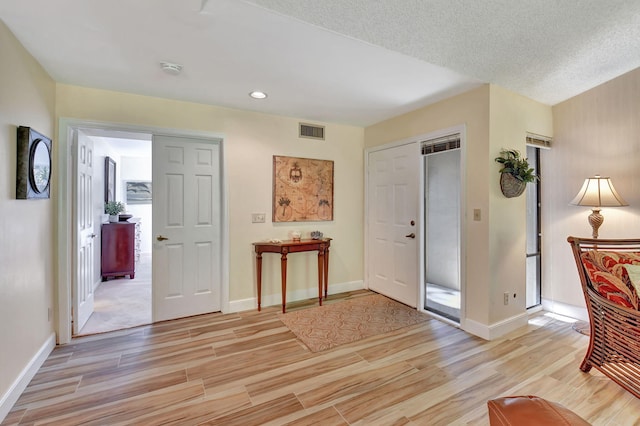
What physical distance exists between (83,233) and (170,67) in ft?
6.66

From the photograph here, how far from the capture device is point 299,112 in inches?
139

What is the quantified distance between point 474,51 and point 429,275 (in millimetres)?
3300

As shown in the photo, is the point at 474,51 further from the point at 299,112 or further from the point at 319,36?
the point at 299,112

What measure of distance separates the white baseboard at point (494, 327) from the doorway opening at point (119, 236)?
130 inches

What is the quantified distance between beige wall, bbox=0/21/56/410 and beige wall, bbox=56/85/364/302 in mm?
563

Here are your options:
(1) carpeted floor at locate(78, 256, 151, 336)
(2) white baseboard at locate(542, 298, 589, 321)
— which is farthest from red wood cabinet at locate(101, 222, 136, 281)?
(2) white baseboard at locate(542, 298, 589, 321)

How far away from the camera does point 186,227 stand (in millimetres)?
3264

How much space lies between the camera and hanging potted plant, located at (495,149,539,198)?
107 inches

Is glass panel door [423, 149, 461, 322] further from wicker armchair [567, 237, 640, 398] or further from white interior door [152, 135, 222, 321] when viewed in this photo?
white interior door [152, 135, 222, 321]

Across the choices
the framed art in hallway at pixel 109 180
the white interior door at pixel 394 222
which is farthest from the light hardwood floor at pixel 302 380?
the framed art in hallway at pixel 109 180

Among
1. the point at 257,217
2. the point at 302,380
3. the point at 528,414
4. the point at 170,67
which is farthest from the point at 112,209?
the point at 528,414

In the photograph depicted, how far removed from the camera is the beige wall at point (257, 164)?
286 centimetres

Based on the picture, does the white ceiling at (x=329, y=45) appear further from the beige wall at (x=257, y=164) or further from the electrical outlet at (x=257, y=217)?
the electrical outlet at (x=257, y=217)

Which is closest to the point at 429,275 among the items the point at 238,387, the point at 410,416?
the point at 410,416
